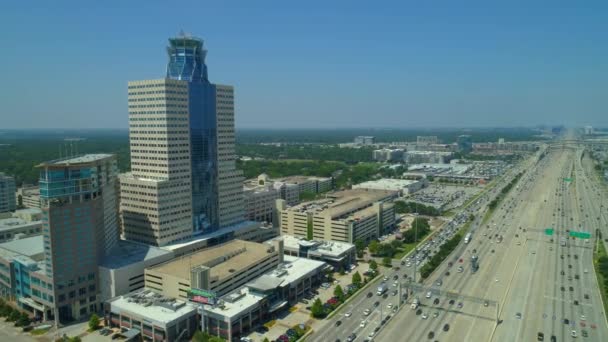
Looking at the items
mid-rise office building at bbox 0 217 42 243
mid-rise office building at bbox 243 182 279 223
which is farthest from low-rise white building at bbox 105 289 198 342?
mid-rise office building at bbox 243 182 279 223

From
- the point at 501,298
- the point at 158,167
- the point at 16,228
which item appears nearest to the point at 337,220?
the point at 501,298

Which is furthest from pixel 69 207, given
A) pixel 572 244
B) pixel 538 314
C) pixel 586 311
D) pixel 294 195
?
pixel 572 244

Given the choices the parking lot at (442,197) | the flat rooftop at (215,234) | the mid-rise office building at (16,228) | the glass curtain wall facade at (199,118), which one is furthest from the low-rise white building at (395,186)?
the mid-rise office building at (16,228)

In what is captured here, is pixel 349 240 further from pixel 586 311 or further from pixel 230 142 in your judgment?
pixel 586 311

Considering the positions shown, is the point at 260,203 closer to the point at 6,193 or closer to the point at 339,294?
the point at 339,294

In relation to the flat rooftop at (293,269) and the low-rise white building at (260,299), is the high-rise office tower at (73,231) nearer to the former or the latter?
the low-rise white building at (260,299)

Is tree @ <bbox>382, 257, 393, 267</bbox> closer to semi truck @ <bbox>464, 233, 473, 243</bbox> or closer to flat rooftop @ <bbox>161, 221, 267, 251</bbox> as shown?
semi truck @ <bbox>464, 233, 473, 243</bbox>
